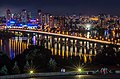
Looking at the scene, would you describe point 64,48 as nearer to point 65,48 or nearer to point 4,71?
point 65,48

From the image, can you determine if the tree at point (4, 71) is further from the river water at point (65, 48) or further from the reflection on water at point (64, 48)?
the river water at point (65, 48)

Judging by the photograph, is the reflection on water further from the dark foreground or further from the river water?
the dark foreground

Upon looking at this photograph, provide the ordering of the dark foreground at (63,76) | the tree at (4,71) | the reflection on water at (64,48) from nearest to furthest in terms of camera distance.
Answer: the dark foreground at (63,76), the tree at (4,71), the reflection on water at (64,48)

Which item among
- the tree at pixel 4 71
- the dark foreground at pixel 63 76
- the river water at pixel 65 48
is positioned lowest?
the river water at pixel 65 48

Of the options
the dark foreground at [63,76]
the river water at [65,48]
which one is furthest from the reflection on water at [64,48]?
the dark foreground at [63,76]

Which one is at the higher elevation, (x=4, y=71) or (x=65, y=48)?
(x=4, y=71)

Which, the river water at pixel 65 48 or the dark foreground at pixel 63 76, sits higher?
the dark foreground at pixel 63 76

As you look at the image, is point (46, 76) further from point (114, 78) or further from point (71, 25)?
point (71, 25)

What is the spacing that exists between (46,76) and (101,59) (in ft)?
10.6

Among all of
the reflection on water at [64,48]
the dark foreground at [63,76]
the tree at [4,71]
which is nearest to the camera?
the dark foreground at [63,76]

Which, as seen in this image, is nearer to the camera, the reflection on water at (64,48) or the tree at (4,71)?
the tree at (4,71)

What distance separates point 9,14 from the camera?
5600cm

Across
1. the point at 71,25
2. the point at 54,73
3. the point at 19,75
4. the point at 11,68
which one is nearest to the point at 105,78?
the point at 54,73

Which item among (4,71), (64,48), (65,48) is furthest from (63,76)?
(65,48)
